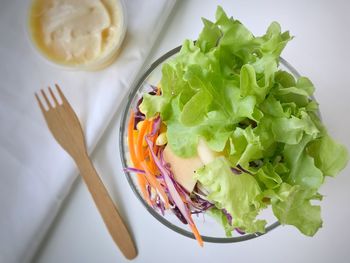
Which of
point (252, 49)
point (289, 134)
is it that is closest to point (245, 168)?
point (289, 134)

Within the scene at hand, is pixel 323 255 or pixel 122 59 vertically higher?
pixel 122 59

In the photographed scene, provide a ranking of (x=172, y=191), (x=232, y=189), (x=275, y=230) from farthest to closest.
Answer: (x=275, y=230) → (x=172, y=191) → (x=232, y=189)

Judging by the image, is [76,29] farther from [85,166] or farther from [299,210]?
[299,210]

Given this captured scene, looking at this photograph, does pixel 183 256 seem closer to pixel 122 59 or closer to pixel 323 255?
pixel 323 255

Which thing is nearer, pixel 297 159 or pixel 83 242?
pixel 297 159

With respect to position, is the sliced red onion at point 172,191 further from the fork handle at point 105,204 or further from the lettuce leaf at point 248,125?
the fork handle at point 105,204

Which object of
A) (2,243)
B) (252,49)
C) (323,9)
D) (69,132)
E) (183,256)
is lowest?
(2,243)

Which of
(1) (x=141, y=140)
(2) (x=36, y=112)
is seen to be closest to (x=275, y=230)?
Result: (1) (x=141, y=140)
